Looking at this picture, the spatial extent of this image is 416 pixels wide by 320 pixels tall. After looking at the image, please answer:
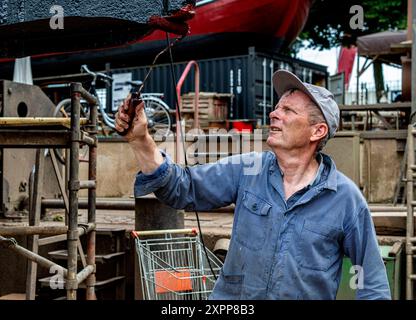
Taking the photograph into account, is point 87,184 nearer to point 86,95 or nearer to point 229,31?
point 86,95

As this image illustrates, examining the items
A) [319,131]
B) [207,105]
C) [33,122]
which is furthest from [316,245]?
[207,105]

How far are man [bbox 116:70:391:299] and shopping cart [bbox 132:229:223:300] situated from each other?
1529mm

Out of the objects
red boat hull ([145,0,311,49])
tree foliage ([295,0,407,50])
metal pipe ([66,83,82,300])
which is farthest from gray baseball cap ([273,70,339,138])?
tree foliage ([295,0,407,50])

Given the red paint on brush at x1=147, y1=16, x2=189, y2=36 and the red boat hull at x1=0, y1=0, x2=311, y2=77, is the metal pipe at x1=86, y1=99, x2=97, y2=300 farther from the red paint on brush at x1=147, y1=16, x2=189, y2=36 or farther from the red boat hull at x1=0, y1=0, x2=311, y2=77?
the red boat hull at x1=0, y1=0, x2=311, y2=77

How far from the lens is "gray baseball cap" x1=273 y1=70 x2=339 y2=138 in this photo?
292 centimetres

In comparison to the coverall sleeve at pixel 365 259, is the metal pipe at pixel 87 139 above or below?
above

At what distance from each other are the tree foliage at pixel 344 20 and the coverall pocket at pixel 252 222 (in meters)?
19.2

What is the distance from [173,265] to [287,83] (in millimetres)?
2568

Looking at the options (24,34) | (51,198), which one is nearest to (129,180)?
(51,198)

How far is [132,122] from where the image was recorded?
261 centimetres

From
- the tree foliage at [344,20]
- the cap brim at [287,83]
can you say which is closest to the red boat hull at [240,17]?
the tree foliage at [344,20]

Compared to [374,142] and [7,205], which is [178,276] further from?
[374,142]

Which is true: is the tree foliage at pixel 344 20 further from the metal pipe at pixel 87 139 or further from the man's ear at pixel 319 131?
the man's ear at pixel 319 131

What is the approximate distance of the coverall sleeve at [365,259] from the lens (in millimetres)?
2754
